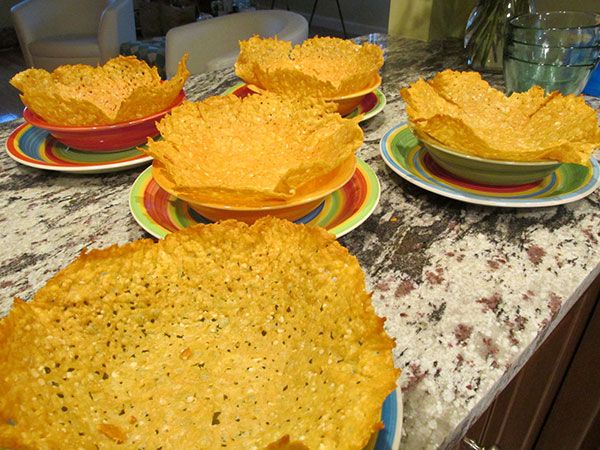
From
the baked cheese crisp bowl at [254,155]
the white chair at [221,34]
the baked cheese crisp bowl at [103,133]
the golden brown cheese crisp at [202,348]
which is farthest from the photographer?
the white chair at [221,34]

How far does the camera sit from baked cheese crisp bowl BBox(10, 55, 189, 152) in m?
0.84

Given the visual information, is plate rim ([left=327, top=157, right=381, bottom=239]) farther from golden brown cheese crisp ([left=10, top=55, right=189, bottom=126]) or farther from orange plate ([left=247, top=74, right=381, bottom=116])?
golden brown cheese crisp ([left=10, top=55, right=189, bottom=126])

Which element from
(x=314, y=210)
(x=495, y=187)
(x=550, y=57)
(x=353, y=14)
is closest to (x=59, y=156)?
(x=314, y=210)

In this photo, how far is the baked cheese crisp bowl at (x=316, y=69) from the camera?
96 cm

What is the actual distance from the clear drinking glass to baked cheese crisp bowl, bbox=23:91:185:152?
790mm

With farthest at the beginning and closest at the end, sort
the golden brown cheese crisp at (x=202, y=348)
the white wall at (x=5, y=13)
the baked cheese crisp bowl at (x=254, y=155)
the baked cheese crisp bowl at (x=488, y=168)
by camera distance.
Answer: the white wall at (x=5, y=13), the baked cheese crisp bowl at (x=488, y=168), the baked cheese crisp bowl at (x=254, y=155), the golden brown cheese crisp at (x=202, y=348)

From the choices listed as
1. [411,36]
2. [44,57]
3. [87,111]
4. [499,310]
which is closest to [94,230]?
[87,111]

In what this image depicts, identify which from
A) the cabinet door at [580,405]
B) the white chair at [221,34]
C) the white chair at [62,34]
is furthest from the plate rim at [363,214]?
the white chair at [62,34]

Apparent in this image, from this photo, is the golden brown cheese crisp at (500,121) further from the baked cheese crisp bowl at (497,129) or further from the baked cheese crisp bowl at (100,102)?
the baked cheese crisp bowl at (100,102)

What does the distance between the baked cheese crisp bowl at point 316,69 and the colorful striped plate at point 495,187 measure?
0.15m

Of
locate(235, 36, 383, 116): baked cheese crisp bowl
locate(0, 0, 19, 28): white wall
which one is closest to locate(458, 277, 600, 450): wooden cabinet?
locate(235, 36, 383, 116): baked cheese crisp bowl

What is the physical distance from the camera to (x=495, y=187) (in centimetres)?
82

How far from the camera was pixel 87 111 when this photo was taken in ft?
2.72

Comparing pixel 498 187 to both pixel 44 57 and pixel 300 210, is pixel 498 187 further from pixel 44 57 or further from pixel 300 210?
pixel 44 57
